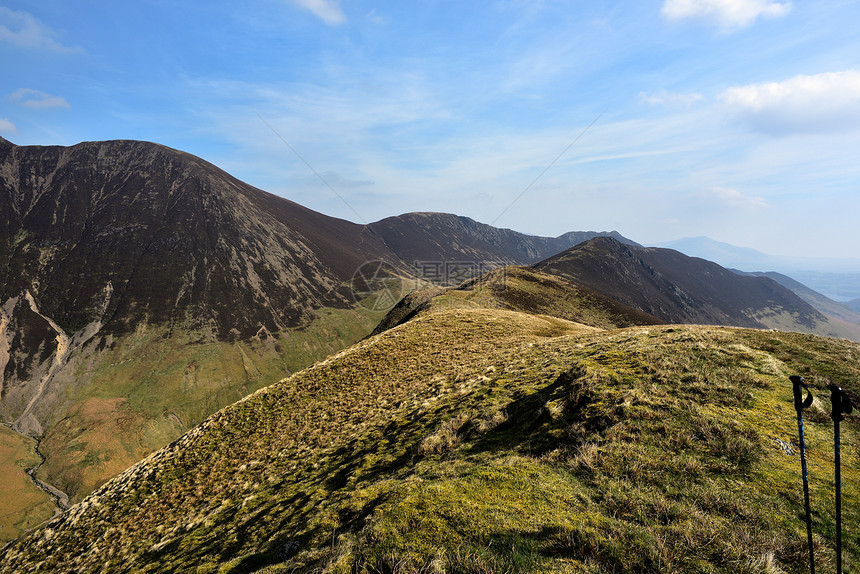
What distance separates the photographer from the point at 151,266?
178500 mm

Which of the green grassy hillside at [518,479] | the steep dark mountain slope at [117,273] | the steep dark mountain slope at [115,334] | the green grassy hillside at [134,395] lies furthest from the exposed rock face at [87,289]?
the green grassy hillside at [518,479]

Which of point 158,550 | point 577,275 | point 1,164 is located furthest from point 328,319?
point 1,164

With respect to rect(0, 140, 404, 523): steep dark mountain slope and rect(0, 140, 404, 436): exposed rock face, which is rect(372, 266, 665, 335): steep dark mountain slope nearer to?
rect(0, 140, 404, 523): steep dark mountain slope

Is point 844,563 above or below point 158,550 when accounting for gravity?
above

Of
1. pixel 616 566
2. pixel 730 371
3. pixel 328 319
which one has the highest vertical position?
pixel 730 371

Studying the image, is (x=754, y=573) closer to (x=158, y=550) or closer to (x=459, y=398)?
(x=459, y=398)

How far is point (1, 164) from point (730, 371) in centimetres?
33074

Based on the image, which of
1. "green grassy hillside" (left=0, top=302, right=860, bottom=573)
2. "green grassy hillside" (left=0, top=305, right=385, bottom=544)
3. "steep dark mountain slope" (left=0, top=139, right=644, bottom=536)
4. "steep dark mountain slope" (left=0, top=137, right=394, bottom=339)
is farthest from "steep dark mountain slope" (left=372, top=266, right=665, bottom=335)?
"steep dark mountain slope" (left=0, top=137, right=394, bottom=339)

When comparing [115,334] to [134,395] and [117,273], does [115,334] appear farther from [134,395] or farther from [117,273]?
[117,273]

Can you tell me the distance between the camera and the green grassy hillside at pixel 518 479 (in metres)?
6.28

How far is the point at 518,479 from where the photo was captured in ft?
28.3

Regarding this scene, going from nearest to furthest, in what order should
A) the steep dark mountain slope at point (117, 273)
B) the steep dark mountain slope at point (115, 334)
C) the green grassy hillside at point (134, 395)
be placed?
1. the green grassy hillside at point (134, 395)
2. the steep dark mountain slope at point (115, 334)
3. the steep dark mountain slope at point (117, 273)

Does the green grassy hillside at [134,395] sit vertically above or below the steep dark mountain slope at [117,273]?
below

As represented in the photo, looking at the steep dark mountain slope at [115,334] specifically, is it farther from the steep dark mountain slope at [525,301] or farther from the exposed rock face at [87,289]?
the steep dark mountain slope at [525,301]
